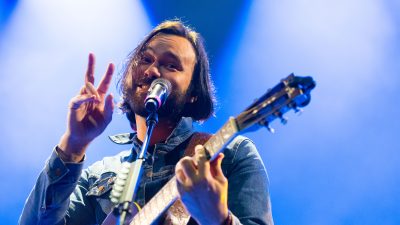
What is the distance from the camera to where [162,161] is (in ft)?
7.47

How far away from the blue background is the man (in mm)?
1190

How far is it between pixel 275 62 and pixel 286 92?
8.75ft

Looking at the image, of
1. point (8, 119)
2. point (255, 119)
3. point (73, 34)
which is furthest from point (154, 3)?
point (255, 119)

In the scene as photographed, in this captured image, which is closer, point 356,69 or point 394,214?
point 394,214

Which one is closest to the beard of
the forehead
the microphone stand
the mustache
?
the mustache

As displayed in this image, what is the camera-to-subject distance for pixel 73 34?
4.28 m

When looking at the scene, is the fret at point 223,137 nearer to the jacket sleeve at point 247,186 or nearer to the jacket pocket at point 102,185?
the jacket sleeve at point 247,186

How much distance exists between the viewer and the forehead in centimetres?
261

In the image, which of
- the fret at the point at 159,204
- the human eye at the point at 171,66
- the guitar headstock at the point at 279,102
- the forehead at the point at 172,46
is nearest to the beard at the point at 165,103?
the human eye at the point at 171,66

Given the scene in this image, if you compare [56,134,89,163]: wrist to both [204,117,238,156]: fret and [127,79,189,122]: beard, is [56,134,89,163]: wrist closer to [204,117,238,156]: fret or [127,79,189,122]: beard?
[127,79,189,122]: beard

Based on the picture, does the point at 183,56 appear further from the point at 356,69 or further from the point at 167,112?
the point at 356,69

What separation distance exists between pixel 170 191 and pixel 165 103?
781 mm

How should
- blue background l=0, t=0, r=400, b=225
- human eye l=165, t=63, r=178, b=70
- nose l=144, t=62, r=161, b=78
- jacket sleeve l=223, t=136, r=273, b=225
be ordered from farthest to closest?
blue background l=0, t=0, r=400, b=225
human eye l=165, t=63, r=178, b=70
nose l=144, t=62, r=161, b=78
jacket sleeve l=223, t=136, r=273, b=225

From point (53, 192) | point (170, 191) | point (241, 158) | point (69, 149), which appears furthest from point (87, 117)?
point (241, 158)
